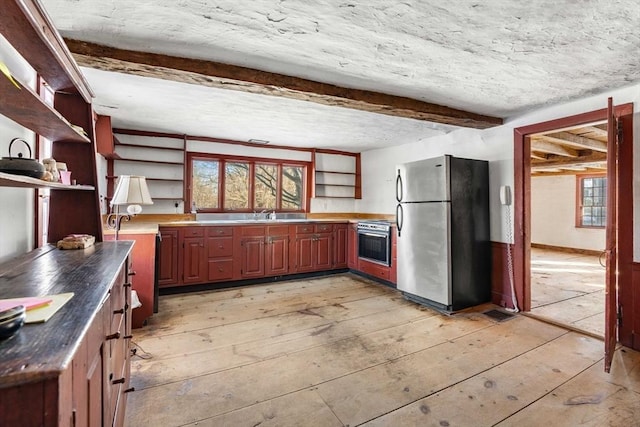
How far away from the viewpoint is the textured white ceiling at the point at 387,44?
5.40ft

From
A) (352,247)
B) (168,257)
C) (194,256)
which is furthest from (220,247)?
(352,247)

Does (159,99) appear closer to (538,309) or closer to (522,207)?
(522,207)

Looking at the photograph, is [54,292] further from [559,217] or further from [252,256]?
[559,217]

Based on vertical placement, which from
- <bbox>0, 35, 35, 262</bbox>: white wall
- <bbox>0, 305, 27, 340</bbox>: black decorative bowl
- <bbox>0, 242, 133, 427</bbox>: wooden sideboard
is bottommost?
<bbox>0, 242, 133, 427</bbox>: wooden sideboard

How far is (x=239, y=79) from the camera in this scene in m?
2.35

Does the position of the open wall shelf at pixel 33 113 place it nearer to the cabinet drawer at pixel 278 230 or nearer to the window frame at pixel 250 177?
the window frame at pixel 250 177

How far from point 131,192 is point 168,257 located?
1.66 metres

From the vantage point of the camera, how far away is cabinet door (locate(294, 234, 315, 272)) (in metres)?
4.81

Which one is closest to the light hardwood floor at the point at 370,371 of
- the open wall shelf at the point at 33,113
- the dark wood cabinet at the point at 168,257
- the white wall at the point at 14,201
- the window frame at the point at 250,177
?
the dark wood cabinet at the point at 168,257

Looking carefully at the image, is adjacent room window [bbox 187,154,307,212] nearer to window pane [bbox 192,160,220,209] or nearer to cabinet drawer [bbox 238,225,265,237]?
window pane [bbox 192,160,220,209]

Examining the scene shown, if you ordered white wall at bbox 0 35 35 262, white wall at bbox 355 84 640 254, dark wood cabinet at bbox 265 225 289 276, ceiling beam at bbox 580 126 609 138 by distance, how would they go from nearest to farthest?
white wall at bbox 0 35 35 262 → white wall at bbox 355 84 640 254 → ceiling beam at bbox 580 126 609 138 → dark wood cabinet at bbox 265 225 289 276

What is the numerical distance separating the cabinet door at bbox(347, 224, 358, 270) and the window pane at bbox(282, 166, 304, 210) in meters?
1.07

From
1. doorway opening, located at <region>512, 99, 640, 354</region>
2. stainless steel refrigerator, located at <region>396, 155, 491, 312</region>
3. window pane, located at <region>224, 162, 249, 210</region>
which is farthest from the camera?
window pane, located at <region>224, 162, 249, 210</region>

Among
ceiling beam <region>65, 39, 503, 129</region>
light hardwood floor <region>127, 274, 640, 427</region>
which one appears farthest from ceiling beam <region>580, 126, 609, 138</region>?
light hardwood floor <region>127, 274, 640, 427</region>
